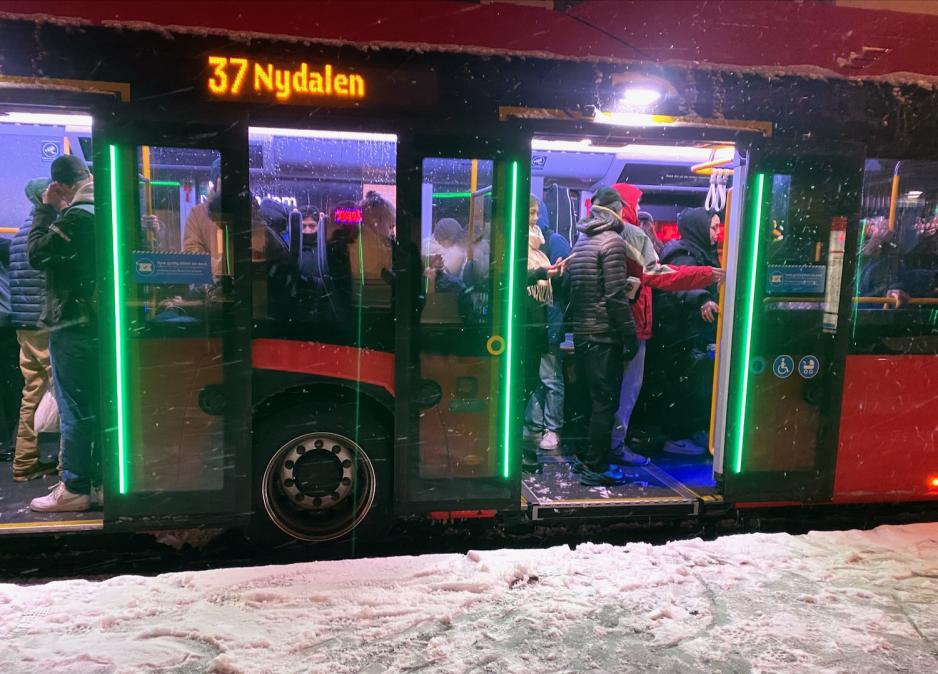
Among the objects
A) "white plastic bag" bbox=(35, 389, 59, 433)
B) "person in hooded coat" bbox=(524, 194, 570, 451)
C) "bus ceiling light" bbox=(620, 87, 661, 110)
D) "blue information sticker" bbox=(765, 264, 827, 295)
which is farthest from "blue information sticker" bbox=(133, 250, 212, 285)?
"blue information sticker" bbox=(765, 264, 827, 295)

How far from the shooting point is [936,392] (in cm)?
453

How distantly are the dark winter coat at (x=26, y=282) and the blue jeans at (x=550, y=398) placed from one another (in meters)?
3.79

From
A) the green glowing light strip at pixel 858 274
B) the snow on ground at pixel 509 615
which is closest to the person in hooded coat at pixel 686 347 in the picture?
the green glowing light strip at pixel 858 274

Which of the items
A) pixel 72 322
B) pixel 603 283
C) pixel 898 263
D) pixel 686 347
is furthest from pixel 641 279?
pixel 72 322

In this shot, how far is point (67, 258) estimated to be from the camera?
4262mm

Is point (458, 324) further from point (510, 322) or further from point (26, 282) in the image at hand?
point (26, 282)

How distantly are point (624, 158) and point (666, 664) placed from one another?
15.9ft

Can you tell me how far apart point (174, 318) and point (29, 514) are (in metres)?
1.58

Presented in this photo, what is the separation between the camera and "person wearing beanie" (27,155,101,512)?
4234 millimetres

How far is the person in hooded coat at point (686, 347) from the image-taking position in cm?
608

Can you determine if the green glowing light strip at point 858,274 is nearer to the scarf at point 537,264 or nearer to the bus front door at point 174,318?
the scarf at point 537,264

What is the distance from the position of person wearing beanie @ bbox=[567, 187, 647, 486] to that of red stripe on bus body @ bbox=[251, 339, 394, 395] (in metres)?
1.83

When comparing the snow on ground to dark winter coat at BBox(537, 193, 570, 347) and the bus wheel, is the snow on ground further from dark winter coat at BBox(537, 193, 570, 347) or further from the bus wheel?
dark winter coat at BBox(537, 193, 570, 347)

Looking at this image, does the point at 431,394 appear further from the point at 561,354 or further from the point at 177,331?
the point at 561,354
